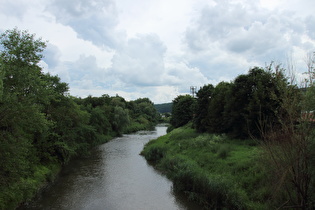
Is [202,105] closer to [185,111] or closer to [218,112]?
[218,112]

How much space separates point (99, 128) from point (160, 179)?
81.7 feet

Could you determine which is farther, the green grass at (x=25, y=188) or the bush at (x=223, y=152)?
the bush at (x=223, y=152)

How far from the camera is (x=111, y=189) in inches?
703

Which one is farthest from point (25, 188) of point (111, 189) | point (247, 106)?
point (247, 106)

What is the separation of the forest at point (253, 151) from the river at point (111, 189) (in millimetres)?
1389

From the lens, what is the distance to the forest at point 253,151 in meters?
8.18

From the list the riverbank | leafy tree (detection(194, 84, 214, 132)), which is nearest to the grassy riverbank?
the riverbank

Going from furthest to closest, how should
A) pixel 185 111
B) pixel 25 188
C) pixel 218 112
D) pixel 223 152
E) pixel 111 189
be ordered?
pixel 185 111 < pixel 218 112 < pixel 223 152 < pixel 111 189 < pixel 25 188

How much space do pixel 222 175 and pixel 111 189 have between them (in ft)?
27.3

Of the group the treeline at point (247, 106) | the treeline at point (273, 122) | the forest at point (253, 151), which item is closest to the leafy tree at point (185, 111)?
the treeline at point (273, 122)

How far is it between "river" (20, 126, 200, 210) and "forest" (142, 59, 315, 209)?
1.39m

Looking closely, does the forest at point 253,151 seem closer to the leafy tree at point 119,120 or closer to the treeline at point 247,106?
the treeline at point 247,106

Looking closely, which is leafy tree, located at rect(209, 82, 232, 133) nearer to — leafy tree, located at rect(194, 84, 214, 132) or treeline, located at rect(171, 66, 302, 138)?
treeline, located at rect(171, 66, 302, 138)

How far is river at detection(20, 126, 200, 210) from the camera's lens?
1484 centimetres
